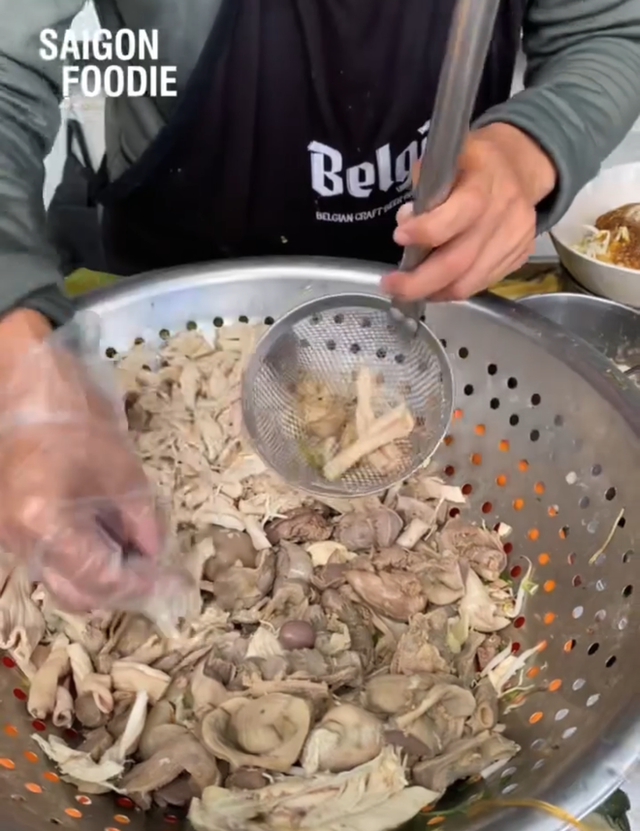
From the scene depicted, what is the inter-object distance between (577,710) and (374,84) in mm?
567

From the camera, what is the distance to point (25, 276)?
1.89ft

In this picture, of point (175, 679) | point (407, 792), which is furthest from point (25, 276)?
point (407, 792)

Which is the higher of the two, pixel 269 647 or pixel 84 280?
pixel 84 280

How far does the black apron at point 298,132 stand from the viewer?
2.52 feet

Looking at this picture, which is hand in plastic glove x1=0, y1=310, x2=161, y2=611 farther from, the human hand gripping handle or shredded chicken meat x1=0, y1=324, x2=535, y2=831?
the human hand gripping handle

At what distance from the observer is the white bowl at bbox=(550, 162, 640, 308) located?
2.73 ft

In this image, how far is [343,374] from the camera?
2.29 ft

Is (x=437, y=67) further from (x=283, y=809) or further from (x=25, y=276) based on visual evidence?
(x=283, y=809)

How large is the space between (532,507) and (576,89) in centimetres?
33

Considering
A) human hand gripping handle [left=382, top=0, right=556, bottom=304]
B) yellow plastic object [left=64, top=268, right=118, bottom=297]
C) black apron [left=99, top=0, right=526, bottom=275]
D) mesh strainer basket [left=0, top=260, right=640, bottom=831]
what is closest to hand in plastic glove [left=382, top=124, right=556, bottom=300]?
human hand gripping handle [left=382, top=0, right=556, bottom=304]

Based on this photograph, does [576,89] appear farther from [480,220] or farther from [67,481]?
[67,481]

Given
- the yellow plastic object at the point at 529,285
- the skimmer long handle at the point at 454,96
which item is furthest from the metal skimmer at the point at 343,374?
the yellow plastic object at the point at 529,285

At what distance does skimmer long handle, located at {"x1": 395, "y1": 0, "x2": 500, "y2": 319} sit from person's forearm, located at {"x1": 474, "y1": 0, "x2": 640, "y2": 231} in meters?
0.14

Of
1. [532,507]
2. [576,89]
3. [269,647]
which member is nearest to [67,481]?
[269,647]
